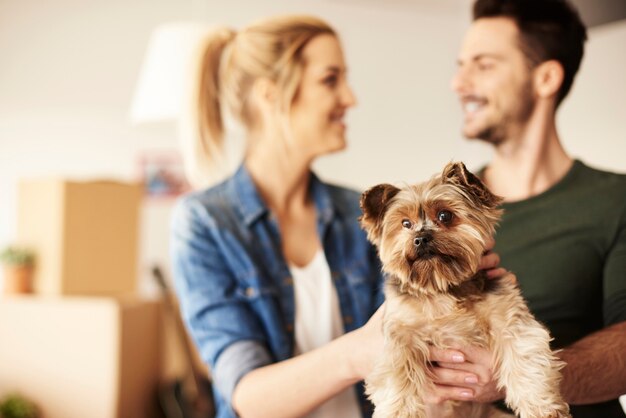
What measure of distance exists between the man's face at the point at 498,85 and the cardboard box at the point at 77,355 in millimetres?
1255

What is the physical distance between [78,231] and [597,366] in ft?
5.21

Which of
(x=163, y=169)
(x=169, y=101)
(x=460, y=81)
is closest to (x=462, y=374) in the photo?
(x=460, y=81)

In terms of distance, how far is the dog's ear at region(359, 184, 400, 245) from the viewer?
88 cm

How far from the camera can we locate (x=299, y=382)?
115cm

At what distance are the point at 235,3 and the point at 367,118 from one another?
82cm

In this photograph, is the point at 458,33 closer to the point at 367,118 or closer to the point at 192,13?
the point at 367,118

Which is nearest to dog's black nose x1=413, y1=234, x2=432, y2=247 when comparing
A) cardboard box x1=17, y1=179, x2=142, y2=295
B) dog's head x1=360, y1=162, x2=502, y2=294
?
dog's head x1=360, y1=162, x2=502, y2=294

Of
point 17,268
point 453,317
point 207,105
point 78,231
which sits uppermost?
point 207,105

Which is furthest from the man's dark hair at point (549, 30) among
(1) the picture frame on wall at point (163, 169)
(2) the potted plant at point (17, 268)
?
(1) the picture frame on wall at point (163, 169)

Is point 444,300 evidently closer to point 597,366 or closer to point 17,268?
point 597,366

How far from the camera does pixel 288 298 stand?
4.35 feet

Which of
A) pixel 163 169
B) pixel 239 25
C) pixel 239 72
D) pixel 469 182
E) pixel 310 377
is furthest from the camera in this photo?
pixel 163 169

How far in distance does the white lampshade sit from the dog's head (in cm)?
128

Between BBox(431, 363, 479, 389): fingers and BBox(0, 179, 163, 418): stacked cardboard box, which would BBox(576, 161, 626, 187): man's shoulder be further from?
BBox(0, 179, 163, 418): stacked cardboard box
